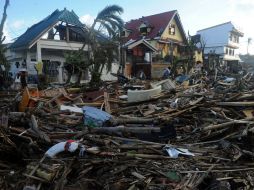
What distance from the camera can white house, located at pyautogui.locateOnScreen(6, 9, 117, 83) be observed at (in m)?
23.1

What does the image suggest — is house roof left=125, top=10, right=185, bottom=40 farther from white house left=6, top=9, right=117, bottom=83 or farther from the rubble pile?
the rubble pile

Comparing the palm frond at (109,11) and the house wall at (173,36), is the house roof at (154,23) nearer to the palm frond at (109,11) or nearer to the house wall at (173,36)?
the house wall at (173,36)

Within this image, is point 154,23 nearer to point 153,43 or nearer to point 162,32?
point 162,32

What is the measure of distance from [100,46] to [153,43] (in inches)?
609

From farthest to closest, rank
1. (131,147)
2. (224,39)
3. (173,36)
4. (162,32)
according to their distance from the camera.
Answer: (224,39)
(173,36)
(162,32)
(131,147)

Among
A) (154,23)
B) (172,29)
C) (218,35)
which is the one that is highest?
(154,23)

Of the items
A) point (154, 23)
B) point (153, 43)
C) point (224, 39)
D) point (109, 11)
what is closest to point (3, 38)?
point (109, 11)

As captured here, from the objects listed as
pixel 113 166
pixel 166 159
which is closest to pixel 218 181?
pixel 166 159

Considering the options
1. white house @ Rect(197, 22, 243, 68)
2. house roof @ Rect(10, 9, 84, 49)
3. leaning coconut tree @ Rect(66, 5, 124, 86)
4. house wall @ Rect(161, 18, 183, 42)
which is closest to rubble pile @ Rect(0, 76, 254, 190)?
leaning coconut tree @ Rect(66, 5, 124, 86)

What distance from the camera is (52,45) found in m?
23.7

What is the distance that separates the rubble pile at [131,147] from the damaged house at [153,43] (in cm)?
1818

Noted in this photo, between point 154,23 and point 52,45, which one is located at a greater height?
point 154,23

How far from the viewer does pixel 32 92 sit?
456 inches

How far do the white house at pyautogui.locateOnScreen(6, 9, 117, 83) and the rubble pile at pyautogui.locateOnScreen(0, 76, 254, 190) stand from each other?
1357cm
